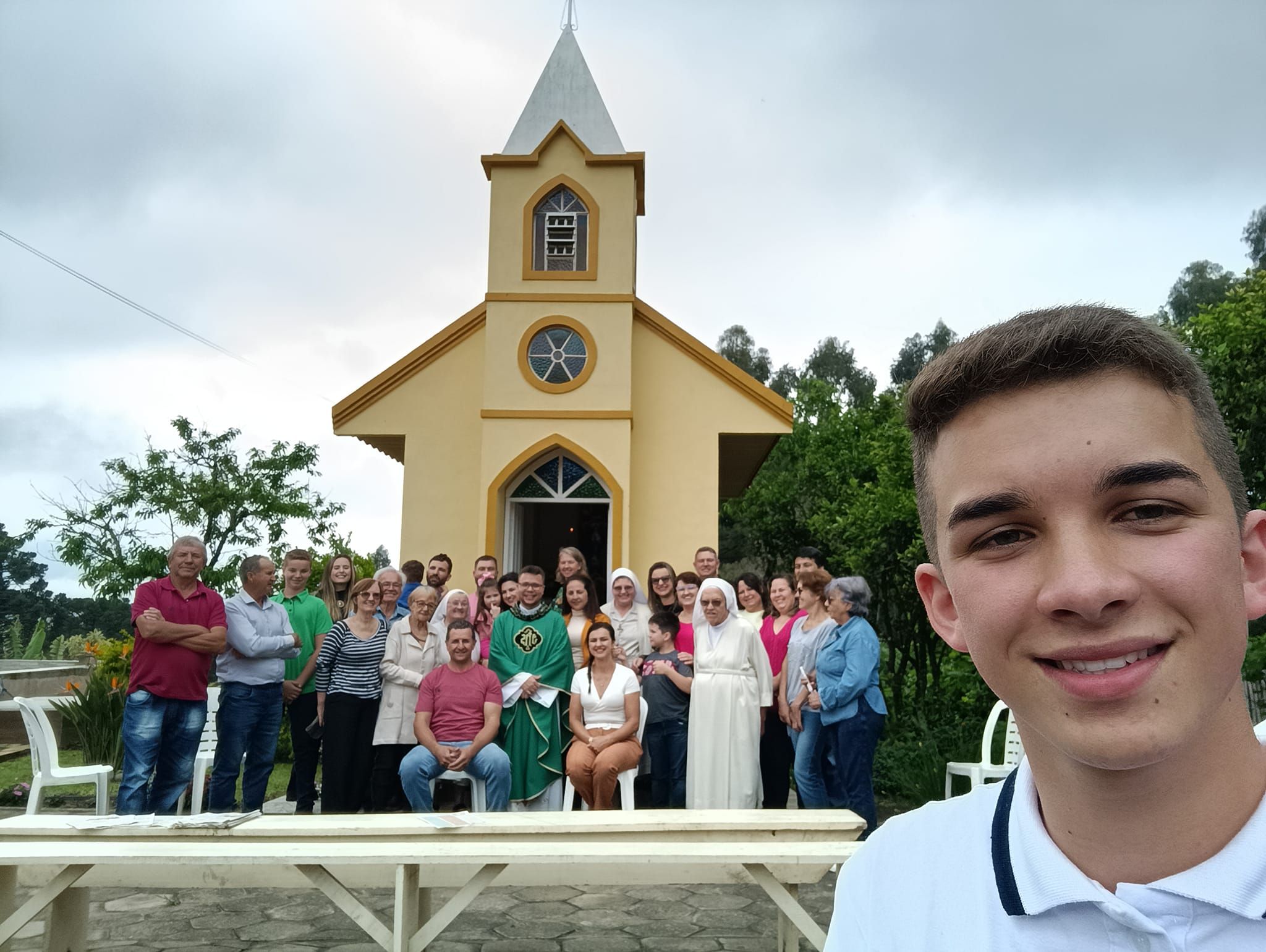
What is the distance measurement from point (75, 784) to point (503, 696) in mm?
5710

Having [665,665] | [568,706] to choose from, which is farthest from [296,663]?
[665,665]

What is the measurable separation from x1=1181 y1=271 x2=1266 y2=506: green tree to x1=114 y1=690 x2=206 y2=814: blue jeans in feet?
28.7

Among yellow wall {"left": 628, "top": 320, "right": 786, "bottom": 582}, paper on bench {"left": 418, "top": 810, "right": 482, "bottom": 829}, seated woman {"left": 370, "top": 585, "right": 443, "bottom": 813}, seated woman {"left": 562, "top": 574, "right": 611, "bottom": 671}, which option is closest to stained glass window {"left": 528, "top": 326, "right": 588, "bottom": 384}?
yellow wall {"left": 628, "top": 320, "right": 786, "bottom": 582}

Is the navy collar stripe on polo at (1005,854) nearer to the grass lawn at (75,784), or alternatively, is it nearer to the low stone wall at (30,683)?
the grass lawn at (75,784)

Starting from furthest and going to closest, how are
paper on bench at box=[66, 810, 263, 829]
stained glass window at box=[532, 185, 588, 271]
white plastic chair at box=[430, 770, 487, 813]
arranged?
stained glass window at box=[532, 185, 588, 271]
white plastic chair at box=[430, 770, 487, 813]
paper on bench at box=[66, 810, 263, 829]

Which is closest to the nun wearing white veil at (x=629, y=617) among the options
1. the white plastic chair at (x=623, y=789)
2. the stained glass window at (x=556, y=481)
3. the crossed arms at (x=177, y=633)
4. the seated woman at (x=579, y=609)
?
the seated woman at (x=579, y=609)

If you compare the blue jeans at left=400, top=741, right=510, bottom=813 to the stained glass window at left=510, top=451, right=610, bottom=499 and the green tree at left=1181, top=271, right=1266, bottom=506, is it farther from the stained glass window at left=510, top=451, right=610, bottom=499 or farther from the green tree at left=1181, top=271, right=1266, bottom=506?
the stained glass window at left=510, top=451, right=610, bottom=499

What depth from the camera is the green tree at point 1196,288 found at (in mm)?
40688

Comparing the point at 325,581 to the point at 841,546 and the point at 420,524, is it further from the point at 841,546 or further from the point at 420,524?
the point at 841,546

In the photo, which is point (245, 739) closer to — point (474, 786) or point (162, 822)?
point (474, 786)

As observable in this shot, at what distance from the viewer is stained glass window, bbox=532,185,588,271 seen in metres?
14.9

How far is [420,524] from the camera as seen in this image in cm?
1438

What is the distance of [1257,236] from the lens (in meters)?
40.8

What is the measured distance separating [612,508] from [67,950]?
375 inches
